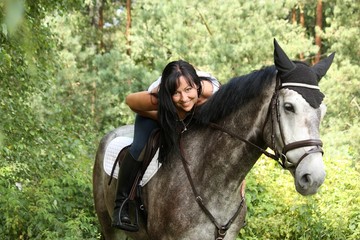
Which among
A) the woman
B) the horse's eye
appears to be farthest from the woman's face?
the horse's eye

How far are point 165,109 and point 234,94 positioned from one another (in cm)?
46

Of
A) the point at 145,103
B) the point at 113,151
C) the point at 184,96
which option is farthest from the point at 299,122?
the point at 113,151

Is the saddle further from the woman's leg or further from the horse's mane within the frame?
the horse's mane

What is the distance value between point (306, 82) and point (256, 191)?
15.5ft

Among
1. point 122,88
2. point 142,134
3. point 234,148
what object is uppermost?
point 142,134

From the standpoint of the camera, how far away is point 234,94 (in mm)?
3277

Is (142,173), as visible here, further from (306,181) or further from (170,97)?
(306,181)

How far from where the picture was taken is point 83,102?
1933 centimetres

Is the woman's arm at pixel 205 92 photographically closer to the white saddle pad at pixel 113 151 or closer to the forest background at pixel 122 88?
the white saddle pad at pixel 113 151

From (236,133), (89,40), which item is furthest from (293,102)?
(89,40)

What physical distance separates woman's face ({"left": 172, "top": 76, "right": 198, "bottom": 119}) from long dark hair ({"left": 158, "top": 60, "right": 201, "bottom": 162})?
2 cm

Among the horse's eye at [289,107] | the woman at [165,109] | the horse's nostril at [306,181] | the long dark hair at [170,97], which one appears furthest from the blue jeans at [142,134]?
the horse's nostril at [306,181]

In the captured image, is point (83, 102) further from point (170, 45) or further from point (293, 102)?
point (293, 102)

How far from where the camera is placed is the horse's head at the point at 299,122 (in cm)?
278
